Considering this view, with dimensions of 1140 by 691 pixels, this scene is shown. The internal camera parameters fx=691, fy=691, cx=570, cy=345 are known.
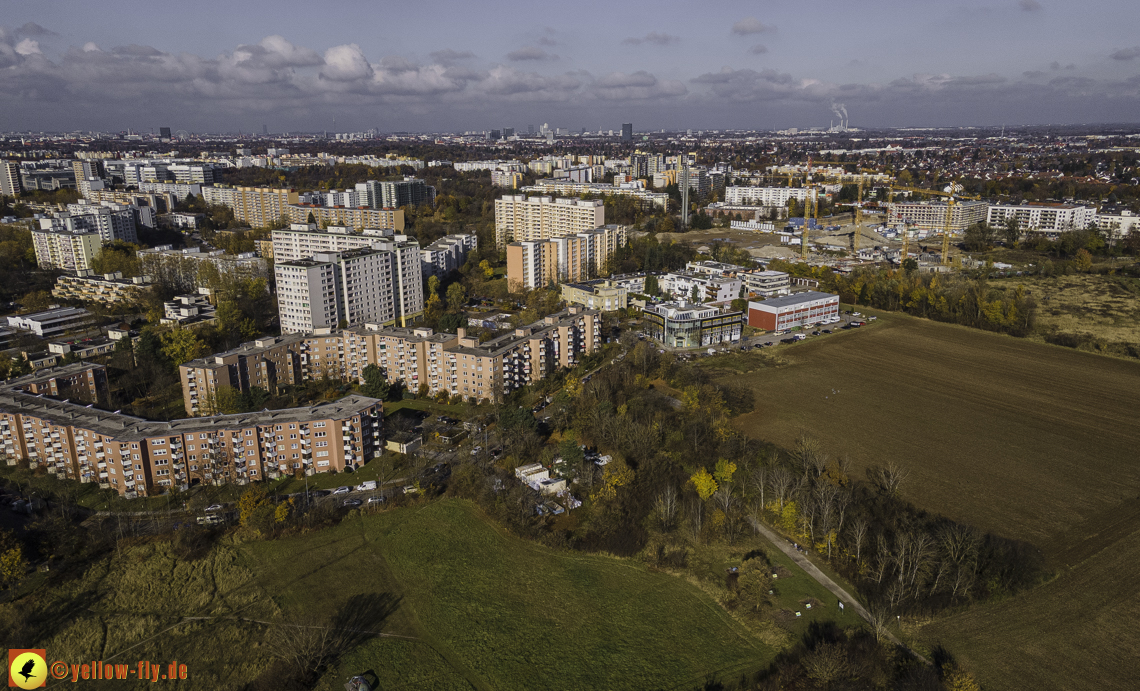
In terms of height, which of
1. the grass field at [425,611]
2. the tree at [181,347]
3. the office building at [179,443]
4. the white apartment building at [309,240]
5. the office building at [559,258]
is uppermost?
the white apartment building at [309,240]

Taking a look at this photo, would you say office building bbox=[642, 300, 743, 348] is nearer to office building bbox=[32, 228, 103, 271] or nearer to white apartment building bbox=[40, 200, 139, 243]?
office building bbox=[32, 228, 103, 271]

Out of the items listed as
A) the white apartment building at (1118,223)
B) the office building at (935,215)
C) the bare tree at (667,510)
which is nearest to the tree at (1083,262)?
the white apartment building at (1118,223)

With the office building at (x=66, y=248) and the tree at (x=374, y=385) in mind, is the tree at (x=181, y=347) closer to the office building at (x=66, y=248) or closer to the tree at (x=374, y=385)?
the tree at (x=374, y=385)

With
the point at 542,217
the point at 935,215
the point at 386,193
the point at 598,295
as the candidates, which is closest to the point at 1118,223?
the point at 935,215

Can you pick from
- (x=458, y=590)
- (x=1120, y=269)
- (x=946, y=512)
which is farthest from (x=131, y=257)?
(x=1120, y=269)

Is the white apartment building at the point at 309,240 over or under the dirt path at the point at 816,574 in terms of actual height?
over

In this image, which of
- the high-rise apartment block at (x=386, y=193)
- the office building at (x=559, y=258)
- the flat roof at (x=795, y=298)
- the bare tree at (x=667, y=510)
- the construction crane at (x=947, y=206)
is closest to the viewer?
the bare tree at (x=667, y=510)
